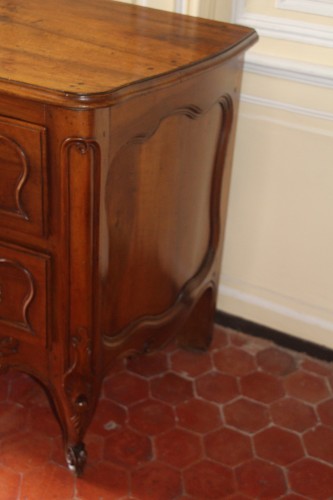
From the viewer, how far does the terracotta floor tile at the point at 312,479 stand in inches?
72.3

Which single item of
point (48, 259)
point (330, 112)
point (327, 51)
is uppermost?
point (327, 51)

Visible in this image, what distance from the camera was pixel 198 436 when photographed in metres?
1.98

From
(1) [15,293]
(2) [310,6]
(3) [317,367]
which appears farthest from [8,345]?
(2) [310,6]

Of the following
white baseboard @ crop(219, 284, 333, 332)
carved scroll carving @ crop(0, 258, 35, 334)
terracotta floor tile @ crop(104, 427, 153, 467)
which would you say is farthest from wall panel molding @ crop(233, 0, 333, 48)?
terracotta floor tile @ crop(104, 427, 153, 467)

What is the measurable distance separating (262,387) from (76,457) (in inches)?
24.5

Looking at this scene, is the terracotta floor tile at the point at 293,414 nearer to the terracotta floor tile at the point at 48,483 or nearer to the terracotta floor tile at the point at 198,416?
the terracotta floor tile at the point at 198,416

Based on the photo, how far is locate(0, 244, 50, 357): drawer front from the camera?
1548mm

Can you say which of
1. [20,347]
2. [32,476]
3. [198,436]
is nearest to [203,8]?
[20,347]

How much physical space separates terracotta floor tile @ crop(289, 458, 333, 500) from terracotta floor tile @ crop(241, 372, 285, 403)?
0.24m

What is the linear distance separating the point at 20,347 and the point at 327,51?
1.08 meters

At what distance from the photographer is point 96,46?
1.55 metres

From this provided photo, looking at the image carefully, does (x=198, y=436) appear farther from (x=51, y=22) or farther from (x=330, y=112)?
(x=51, y=22)

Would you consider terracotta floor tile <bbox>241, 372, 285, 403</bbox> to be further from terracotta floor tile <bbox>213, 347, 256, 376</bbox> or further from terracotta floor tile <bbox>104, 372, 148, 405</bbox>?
terracotta floor tile <bbox>104, 372, 148, 405</bbox>

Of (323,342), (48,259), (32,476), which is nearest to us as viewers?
(48,259)
